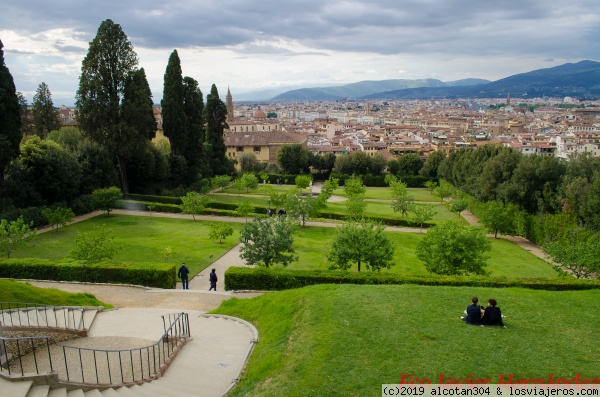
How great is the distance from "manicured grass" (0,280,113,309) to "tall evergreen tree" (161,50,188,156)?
111 feet

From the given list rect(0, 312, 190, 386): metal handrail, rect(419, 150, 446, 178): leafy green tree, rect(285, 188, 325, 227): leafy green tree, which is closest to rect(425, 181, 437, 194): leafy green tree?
rect(419, 150, 446, 178): leafy green tree

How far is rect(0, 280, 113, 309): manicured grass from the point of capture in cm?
1319

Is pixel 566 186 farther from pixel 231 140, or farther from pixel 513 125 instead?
pixel 513 125

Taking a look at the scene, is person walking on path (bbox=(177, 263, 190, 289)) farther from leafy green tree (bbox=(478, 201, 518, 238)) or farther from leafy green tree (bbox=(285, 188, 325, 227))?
leafy green tree (bbox=(478, 201, 518, 238))

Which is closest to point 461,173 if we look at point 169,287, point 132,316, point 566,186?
point 566,186

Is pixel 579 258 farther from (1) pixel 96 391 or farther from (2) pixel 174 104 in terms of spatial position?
(2) pixel 174 104

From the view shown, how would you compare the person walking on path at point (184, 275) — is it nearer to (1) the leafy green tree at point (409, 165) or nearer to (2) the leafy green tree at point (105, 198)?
(2) the leafy green tree at point (105, 198)

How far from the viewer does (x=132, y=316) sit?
13.7m

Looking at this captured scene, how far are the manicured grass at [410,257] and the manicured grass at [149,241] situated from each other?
4945 millimetres

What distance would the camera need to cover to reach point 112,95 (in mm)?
39594

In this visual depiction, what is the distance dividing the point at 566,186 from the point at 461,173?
20.1 metres

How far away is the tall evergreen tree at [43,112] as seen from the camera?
190 feet

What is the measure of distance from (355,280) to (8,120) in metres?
27.2

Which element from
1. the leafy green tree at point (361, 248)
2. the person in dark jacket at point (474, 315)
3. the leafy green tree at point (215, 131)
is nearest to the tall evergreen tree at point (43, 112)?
the leafy green tree at point (215, 131)
